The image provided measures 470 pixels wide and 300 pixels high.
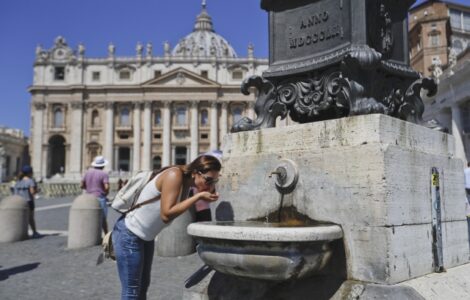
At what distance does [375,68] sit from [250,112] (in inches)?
2221

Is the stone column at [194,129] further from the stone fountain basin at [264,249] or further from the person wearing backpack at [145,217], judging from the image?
the stone fountain basin at [264,249]

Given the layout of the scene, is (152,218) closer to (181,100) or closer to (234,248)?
(234,248)

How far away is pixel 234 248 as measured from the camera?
2570 millimetres

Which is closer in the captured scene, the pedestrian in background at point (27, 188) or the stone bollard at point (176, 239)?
the stone bollard at point (176, 239)

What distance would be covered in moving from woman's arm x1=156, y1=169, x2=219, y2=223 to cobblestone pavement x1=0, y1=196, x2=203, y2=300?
2.20 metres

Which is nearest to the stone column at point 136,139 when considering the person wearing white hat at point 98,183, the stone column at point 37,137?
the stone column at point 37,137

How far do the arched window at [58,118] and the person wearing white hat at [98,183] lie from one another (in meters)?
55.3

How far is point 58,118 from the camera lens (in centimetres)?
6056

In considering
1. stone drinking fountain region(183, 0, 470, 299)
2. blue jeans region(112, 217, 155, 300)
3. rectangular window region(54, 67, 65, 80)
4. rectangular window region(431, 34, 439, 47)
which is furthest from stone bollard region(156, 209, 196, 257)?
rectangular window region(54, 67, 65, 80)

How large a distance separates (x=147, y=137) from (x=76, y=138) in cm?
948

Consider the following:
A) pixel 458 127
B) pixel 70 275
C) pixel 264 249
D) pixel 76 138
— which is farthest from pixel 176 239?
pixel 76 138

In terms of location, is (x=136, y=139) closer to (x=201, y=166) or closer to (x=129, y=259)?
(x=129, y=259)

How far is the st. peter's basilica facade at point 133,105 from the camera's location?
59406mm

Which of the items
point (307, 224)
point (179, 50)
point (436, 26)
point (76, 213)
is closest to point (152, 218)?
point (307, 224)
